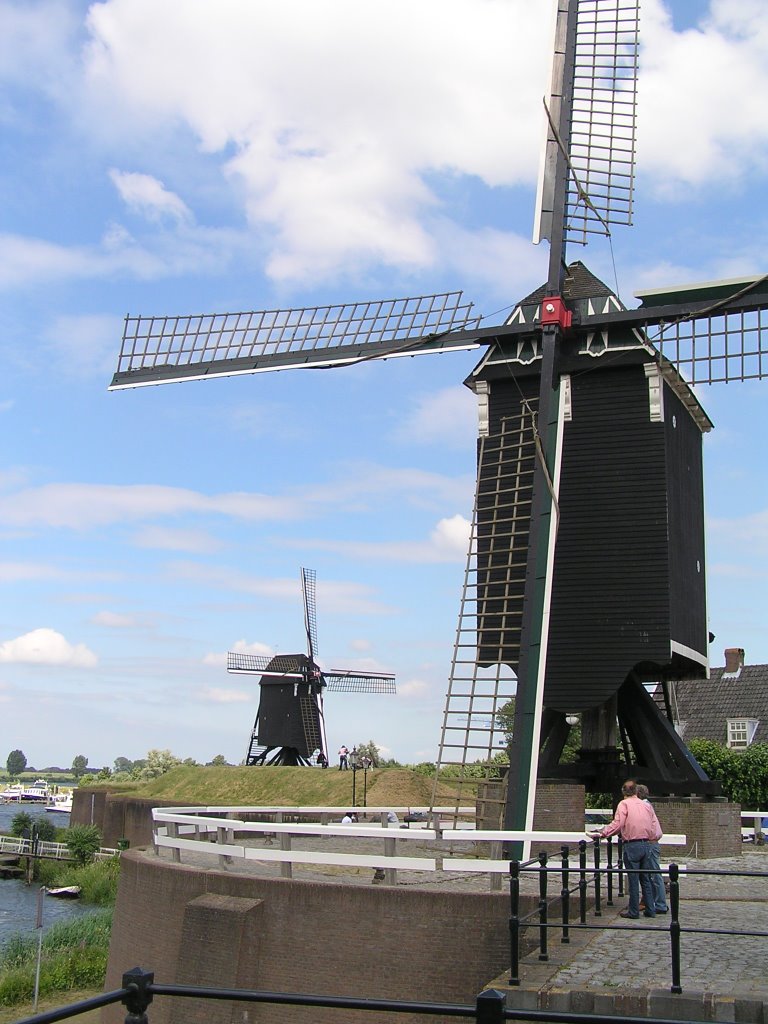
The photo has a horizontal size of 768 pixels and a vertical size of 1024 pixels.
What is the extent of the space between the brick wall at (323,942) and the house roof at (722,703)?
25.7 metres

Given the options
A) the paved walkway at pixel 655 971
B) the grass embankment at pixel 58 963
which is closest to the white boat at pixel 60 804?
the grass embankment at pixel 58 963

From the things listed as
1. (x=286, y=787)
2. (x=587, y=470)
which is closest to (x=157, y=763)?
(x=286, y=787)

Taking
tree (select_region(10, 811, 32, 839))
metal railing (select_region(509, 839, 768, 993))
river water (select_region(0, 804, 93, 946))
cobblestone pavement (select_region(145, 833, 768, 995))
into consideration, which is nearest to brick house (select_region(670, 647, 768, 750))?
river water (select_region(0, 804, 93, 946))

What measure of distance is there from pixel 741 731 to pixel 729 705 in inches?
50.1

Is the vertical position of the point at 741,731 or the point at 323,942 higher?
the point at 741,731

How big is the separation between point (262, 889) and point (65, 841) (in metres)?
45.4

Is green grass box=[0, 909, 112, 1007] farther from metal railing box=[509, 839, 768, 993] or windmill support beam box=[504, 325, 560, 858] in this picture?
metal railing box=[509, 839, 768, 993]

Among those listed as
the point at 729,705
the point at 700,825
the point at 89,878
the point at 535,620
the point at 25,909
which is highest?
the point at 729,705

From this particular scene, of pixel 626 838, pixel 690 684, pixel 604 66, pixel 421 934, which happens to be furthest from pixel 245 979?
pixel 690 684

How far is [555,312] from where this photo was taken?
1830cm

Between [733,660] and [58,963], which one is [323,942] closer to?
[58,963]

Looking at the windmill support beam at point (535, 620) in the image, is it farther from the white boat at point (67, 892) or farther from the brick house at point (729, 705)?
the white boat at point (67, 892)

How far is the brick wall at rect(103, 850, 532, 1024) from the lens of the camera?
11297mm

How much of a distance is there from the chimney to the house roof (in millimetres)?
80
